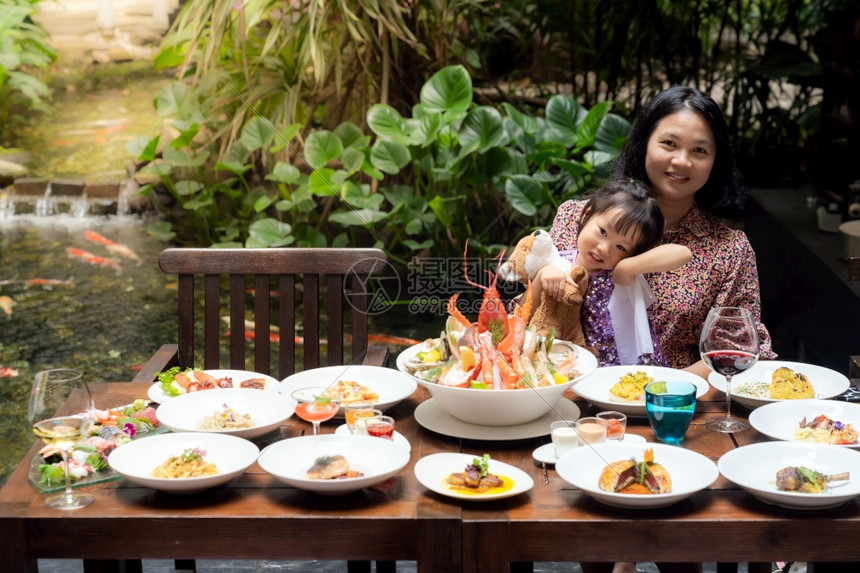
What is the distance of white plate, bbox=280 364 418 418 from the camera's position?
172 centimetres

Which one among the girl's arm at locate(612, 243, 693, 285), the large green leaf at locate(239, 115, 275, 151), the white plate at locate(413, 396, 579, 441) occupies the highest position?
the large green leaf at locate(239, 115, 275, 151)

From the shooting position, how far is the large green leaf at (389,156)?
4.04 meters

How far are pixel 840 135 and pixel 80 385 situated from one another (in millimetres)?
4029

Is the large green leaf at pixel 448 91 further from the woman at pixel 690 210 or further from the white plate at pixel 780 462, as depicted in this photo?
the white plate at pixel 780 462

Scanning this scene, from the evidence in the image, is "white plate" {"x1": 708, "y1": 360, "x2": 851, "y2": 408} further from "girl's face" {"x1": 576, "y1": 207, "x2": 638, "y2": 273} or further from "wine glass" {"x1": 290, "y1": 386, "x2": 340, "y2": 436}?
"wine glass" {"x1": 290, "y1": 386, "x2": 340, "y2": 436}

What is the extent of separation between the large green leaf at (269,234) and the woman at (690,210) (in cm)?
213

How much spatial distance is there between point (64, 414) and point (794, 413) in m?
1.18

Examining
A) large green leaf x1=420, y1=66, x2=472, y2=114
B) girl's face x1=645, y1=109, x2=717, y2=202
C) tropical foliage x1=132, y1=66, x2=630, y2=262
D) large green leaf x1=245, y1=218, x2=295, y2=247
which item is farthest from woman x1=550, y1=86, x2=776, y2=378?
large green leaf x1=245, y1=218, x2=295, y2=247

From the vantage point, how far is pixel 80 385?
1464 mm

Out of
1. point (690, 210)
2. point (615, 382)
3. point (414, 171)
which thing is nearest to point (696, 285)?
point (690, 210)

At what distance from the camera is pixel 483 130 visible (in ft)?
12.8

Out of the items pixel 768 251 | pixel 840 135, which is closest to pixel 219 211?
pixel 768 251

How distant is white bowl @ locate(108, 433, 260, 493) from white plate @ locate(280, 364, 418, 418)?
26cm

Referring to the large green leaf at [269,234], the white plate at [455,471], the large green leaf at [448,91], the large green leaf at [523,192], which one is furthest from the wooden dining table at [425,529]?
the large green leaf at [269,234]
